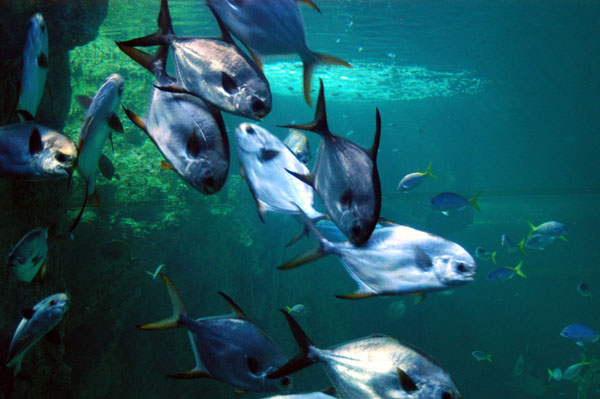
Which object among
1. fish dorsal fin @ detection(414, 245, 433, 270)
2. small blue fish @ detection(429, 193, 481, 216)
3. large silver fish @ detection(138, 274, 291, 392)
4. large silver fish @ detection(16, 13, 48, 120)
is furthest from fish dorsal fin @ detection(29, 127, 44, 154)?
small blue fish @ detection(429, 193, 481, 216)

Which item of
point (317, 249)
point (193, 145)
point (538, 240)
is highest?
point (193, 145)

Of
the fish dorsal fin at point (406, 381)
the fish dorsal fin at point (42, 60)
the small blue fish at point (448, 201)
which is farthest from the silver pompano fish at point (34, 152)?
the small blue fish at point (448, 201)

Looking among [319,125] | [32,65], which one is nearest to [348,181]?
[319,125]

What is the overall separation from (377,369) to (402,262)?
0.56 metres

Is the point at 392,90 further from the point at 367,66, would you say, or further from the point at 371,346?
the point at 371,346

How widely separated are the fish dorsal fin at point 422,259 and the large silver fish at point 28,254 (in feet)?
9.19

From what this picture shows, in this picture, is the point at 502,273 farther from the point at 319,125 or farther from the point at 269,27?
the point at 269,27

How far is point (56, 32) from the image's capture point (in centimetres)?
535

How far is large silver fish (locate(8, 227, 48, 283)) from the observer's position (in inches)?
100

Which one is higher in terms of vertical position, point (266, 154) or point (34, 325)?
point (266, 154)

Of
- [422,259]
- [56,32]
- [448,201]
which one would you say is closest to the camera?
[422,259]

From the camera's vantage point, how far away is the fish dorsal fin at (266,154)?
1856mm

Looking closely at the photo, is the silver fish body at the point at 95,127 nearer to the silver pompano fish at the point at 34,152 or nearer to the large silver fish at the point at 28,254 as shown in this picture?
the silver pompano fish at the point at 34,152

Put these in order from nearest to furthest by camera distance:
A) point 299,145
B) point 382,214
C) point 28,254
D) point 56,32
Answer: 1. point 28,254
2. point 299,145
3. point 56,32
4. point 382,214
